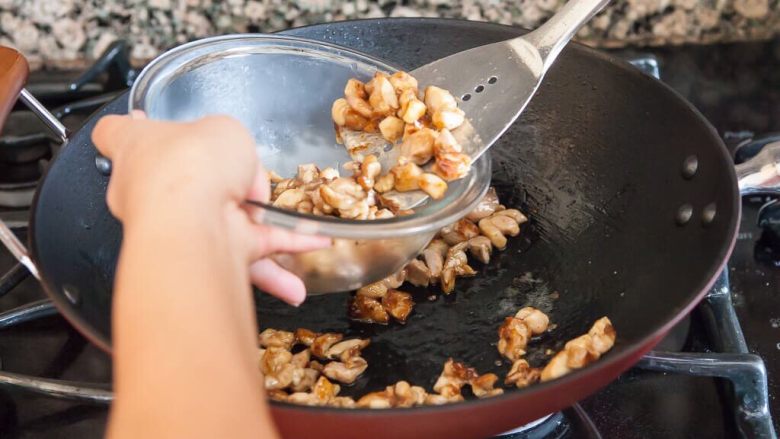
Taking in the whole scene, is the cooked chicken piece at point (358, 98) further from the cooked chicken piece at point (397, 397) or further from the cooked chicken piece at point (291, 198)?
the cooked chicken piece at point (397, 397)

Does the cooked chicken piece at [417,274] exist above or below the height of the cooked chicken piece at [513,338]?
below

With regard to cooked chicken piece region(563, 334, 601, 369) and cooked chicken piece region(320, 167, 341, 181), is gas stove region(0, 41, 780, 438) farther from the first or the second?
cooked chicken piece region(320, 167, 341, 181)

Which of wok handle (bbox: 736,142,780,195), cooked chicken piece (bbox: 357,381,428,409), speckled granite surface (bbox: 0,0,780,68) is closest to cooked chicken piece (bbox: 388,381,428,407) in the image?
cooked chicken piece (bbox: 357,381,428,409)

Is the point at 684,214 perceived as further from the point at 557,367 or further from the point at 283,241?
the point at 283,241

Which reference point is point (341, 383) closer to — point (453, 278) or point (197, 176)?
point (453, 278)

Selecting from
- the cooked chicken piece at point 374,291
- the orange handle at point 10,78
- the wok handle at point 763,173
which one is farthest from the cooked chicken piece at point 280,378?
the wok handle at point 763,173

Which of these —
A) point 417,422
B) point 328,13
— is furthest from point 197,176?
point 328,13
